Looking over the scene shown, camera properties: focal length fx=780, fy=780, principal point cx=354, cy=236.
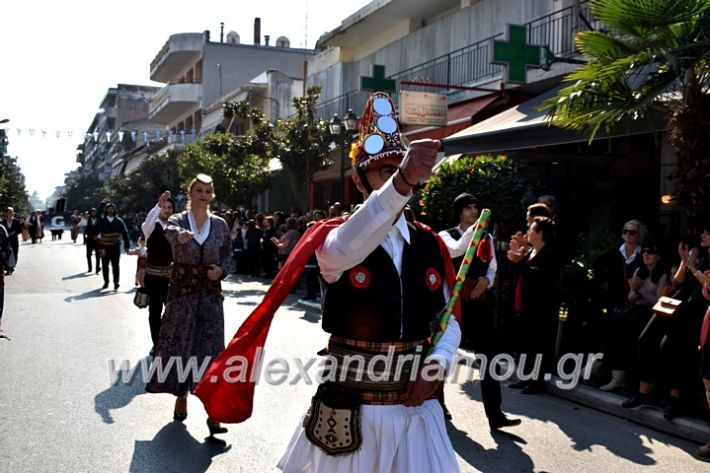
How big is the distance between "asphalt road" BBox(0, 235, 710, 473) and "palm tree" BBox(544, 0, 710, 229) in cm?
226

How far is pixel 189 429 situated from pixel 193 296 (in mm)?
1054

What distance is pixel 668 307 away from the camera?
6707 millimetres

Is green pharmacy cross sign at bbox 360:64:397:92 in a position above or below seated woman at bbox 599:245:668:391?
above

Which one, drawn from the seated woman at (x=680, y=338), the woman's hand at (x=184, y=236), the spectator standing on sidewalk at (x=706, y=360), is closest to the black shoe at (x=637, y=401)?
the seated woman at (x=680, y=338)

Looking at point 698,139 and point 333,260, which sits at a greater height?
point 698,139

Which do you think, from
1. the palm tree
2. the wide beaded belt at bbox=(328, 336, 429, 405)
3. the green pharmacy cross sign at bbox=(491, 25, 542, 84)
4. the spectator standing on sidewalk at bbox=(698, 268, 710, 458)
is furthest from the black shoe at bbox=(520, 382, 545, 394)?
the green pharmacy cross sign at bbox=(491, 25, 542, 84)

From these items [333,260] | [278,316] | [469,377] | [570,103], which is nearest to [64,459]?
[333,260]

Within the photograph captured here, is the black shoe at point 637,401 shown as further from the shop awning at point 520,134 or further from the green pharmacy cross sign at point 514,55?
the green pharmacy cross sign at point 514,55

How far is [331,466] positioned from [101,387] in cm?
518

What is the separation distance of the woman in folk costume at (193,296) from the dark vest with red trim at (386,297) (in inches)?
133

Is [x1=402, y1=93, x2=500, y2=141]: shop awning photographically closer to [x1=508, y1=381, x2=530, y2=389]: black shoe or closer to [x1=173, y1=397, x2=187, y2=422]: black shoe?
[x1=508, y1=381, x2=530, y2=389]: black shoe

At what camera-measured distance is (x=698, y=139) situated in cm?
708

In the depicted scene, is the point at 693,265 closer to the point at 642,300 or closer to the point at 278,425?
the point at 642,300

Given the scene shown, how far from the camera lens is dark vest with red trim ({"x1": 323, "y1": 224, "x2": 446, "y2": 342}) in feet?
9.62
